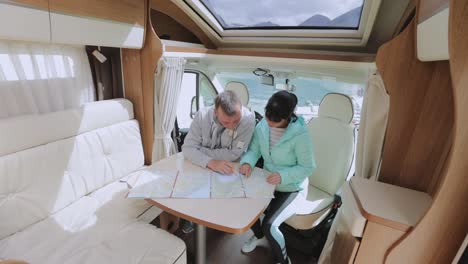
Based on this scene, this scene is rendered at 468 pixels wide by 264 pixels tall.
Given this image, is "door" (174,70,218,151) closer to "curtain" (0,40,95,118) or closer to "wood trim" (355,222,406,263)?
"curtain" (0,40,95,118)

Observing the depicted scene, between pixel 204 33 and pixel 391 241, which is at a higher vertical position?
pixel 204 33

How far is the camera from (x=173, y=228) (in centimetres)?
192

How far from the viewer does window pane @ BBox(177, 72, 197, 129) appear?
9.35 ft

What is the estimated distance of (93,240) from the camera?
1212 mm

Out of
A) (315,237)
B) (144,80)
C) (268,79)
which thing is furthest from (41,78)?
(315,237)

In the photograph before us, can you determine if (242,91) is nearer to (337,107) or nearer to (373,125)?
(337,107)

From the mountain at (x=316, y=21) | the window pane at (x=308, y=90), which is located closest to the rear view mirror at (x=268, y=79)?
the window pane at (x=308, y=90)

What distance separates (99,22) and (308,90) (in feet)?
7.11

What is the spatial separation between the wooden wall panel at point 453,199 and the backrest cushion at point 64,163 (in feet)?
6.27

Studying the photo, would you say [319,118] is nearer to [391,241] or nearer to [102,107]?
[391,241]

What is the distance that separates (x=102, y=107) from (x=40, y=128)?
469 millimetres

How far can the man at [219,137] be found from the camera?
4.70ft

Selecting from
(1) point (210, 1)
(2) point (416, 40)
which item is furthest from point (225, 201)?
(1) point (210, 1)

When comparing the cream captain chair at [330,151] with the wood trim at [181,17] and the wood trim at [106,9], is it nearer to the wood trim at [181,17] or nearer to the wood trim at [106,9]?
the wood trim at [181,17]
